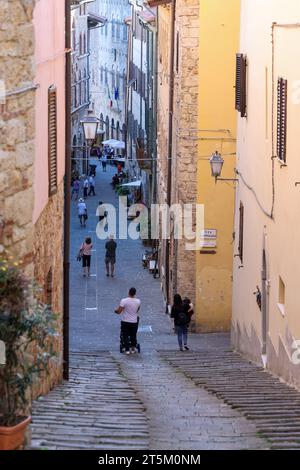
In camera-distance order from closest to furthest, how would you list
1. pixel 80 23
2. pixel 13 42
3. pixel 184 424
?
pixel 13 42, pixel 184 424, pixel 80 23

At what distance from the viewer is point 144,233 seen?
41.4 metres

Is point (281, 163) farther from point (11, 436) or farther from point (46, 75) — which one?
point (11, 436)

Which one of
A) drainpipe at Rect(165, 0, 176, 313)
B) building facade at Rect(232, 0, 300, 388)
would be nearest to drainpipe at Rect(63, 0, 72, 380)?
building facade at Rect(232, 0, 300, 388)

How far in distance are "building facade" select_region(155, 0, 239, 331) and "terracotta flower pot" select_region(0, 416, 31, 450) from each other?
65.6 feet

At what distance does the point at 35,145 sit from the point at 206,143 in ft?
54.2

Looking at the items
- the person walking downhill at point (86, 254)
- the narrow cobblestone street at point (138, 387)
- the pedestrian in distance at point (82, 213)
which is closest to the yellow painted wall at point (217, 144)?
the narrow cobblestone street at point (138, 387)

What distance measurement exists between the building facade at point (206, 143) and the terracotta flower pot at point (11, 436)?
20.0 m

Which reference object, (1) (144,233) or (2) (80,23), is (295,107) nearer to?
(1) (144,233)

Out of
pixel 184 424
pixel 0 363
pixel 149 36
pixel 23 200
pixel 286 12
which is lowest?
pixel 184 424

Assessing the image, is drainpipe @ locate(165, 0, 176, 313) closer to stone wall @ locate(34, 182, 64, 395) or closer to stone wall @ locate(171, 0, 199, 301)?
stone wall @ locate(171, 0, 199, 301)

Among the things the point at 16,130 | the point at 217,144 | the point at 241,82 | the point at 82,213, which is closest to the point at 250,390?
the point at 16,130

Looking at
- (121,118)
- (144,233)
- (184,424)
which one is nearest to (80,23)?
(121,118)

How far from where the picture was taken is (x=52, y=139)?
16000mm
